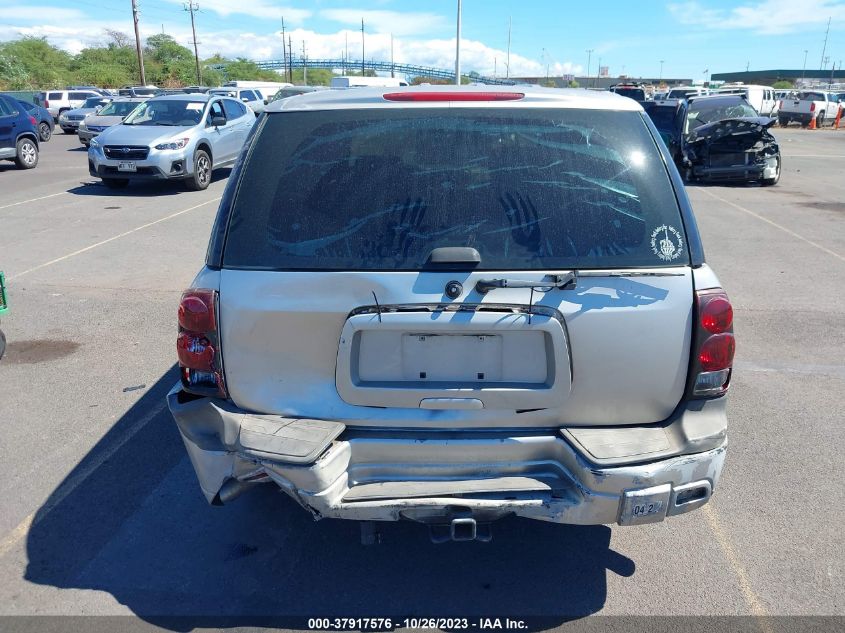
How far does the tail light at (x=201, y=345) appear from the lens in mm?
2910

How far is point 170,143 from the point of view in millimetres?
14297

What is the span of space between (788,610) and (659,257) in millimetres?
1572

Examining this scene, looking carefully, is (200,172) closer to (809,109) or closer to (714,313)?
(714,313)

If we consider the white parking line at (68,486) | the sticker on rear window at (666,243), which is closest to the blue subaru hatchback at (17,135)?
the white parking line at (68,486)

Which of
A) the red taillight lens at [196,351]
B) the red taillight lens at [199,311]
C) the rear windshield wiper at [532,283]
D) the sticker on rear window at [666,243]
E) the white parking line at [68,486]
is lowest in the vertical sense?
the white parking line at [68,486]

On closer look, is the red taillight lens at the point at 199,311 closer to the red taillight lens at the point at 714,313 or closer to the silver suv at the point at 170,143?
the red taillight lens at the point at 714,313

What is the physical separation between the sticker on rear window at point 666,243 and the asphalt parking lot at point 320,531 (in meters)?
1.45

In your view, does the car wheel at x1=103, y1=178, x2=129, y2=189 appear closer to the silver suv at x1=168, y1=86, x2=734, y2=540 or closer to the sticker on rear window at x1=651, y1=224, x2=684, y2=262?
the silver suv at x1=168, y1=86, x2=734, y2=540

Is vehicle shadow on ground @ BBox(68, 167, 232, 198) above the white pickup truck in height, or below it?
below

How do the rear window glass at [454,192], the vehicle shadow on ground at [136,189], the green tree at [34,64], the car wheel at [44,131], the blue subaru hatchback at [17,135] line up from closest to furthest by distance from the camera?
the rear window glass at [454,192]
the vehicle shadow on ground at [136,189]
the blue subaru hatchback at [17,135]
the car wheel at [44,131]
the green tree at [34,64]

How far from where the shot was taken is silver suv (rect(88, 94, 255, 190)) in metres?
14.1

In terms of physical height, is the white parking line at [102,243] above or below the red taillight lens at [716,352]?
below

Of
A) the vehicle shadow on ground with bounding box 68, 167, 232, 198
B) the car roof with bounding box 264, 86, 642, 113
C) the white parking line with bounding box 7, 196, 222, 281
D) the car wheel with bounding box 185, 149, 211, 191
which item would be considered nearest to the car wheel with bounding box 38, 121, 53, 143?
the vehicle shadow on ground with bounding box 68, 167, 232, 198

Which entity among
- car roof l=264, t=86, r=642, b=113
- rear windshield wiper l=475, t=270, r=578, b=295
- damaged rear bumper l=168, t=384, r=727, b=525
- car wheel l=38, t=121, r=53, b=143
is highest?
car roof l=264, t=86, r=642, b=113
